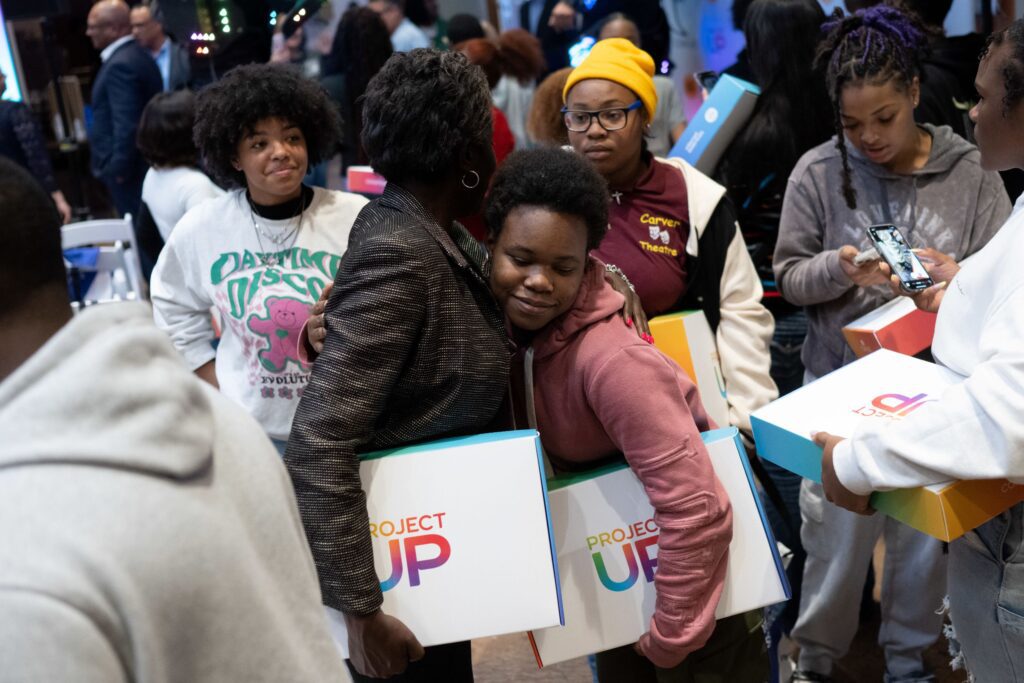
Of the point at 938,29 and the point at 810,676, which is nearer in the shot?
the point at 810,676

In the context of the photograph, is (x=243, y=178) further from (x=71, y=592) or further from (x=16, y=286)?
(x=71, y=592)

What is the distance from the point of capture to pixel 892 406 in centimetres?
190

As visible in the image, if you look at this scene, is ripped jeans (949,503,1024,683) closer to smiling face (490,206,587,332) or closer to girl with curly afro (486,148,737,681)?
girl with curly afro (486,148,737,681)

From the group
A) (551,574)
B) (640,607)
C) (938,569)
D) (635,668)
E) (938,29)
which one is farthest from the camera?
(938,29)

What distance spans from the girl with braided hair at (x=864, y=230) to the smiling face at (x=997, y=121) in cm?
67

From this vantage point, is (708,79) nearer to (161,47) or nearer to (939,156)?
Result: (939,156)

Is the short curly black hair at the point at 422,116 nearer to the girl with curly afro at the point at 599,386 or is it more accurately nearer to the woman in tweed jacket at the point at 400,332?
the woman in tweed jacket at the point at 400,332

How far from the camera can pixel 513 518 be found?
175 centimetres

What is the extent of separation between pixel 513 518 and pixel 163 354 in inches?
36.6

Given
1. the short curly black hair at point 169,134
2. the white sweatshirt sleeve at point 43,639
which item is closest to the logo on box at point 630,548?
the white sweatshirt sleeve at point 43,639

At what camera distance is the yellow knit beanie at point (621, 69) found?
2.62 metres

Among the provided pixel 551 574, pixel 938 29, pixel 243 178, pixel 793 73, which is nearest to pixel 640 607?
pixel 551 574

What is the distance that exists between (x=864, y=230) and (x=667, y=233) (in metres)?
0.54

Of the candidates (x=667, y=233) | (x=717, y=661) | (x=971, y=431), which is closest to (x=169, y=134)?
(x=667, y=233)
